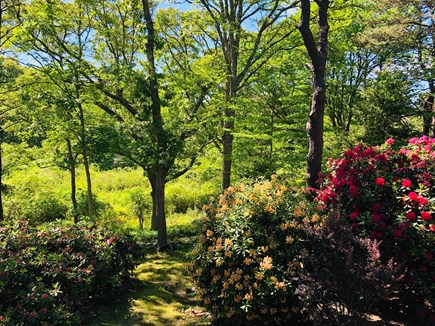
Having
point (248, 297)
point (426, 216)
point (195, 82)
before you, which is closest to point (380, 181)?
point (426, 216)

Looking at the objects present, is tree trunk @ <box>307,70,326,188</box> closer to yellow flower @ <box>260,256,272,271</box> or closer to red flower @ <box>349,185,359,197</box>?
red flower @ <box>349,185,359,197</box>

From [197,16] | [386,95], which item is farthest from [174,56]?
[386,95]

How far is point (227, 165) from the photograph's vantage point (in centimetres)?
897

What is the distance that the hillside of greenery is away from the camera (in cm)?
351

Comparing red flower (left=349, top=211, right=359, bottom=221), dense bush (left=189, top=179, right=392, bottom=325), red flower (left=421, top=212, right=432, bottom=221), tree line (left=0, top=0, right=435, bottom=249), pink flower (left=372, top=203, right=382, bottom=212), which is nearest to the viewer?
dense bush (left=189, top=179, right=392, bottom=325)

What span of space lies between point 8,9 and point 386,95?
420 inches

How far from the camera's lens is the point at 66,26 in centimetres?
704

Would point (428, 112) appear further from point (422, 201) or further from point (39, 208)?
point (39, 208)

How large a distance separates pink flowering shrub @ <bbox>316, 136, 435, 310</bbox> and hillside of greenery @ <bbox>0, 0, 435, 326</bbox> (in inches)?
0.9

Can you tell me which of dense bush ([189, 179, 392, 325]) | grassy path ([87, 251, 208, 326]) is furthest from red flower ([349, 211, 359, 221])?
grassy path ([87, 251, 208, 326])

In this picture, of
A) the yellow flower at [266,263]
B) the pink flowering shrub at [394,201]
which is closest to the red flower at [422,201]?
the pink flowering shrub at [394,201]

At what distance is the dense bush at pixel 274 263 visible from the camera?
3123mm

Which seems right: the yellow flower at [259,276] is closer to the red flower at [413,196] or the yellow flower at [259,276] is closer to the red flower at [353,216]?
the red flower at [353,216]

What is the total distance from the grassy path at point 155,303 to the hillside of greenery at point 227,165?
33mm
